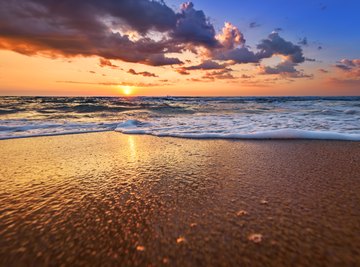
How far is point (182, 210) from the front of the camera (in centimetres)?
181

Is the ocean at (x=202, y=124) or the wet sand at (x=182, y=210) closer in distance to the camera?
the wet sand at (x=182, y=210)

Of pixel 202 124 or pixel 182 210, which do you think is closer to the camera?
pixel 182 210

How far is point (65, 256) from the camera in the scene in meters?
1.33

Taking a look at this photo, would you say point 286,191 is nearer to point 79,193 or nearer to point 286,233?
point 286,233

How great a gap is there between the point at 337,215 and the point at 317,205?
157mm

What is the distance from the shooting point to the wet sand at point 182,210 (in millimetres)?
1317

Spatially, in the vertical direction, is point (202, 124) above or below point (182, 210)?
below

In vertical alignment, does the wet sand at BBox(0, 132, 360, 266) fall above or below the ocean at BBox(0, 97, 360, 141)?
above

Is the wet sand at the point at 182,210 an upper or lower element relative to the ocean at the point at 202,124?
upper

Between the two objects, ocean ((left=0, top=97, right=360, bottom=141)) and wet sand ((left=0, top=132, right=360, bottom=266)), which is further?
ocean ((left=0, top=97, right=360, bottom=141))

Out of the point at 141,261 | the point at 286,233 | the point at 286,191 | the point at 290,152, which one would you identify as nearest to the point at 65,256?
the point at 141,261

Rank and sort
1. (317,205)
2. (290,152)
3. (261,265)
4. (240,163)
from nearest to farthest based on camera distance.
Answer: (261,265) < (317,205) < (240,163) < (290,152)

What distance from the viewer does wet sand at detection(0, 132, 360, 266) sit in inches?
51.9

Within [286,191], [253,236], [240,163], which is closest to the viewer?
[253,236]
